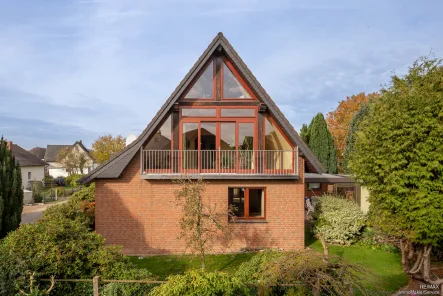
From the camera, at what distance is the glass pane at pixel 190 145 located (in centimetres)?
1131

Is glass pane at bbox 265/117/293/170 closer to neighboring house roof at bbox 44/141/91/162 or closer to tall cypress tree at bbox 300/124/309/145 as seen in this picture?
tall cypress tree at bbox 300/124/309/145

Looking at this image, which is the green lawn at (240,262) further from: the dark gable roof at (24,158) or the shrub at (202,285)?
the dark gable roof at (24,158)

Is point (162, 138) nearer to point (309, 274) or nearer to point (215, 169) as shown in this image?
point (215, 169)

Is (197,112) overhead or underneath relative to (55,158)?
overhead

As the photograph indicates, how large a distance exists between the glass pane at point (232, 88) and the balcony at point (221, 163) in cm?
214

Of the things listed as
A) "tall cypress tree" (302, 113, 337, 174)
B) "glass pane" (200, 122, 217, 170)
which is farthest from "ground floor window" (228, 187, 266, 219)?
"tall cypress tree" (302, 113, 337, 174)

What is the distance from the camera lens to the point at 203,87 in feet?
37.1

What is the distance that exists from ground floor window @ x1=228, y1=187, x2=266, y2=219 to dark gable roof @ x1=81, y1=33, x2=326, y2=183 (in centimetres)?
242

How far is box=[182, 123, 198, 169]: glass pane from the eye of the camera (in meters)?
11.3

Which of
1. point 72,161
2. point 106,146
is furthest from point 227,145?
point 72,161

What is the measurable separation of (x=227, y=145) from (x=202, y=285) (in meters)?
6.76

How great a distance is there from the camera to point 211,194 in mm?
11344

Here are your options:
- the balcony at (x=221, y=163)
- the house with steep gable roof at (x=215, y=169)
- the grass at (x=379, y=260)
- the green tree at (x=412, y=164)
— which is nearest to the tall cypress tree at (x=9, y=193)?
the house with steep gable roof at (x=215, y=169)

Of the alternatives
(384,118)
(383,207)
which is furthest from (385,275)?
(384,118)
